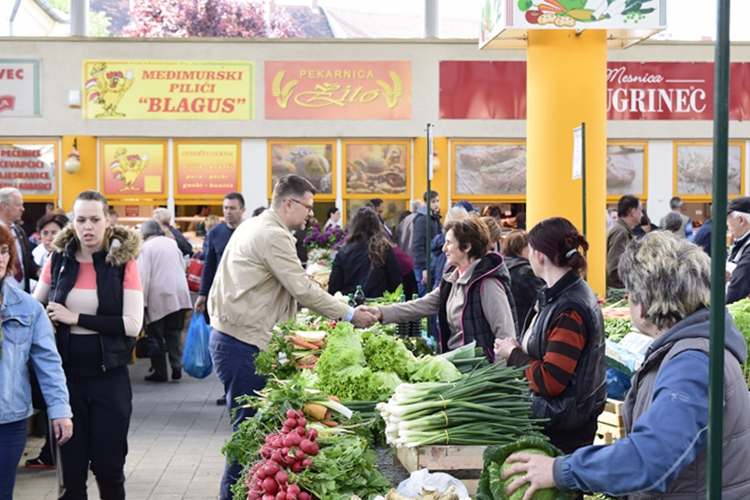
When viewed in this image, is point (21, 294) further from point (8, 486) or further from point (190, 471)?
point (190, 471)

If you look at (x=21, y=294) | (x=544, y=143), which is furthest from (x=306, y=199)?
(x=544, y=143)

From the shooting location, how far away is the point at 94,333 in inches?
189

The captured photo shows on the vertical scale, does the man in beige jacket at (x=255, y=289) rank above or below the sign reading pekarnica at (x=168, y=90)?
below

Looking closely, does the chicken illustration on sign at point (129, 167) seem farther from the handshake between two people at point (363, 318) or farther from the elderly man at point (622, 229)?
the handshake between two people at point (363, 318)

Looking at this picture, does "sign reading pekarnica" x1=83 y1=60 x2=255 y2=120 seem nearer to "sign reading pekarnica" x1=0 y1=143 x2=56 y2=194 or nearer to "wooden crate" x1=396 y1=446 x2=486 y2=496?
"sign reading pekarnica" x1=0 y1=143 x2=56 y2=194

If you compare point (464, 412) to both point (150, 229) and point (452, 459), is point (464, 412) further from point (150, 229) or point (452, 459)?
point (150, 229)

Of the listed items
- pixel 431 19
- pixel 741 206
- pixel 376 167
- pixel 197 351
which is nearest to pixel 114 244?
pixel 197 351

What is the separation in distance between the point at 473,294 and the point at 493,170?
12.9 m

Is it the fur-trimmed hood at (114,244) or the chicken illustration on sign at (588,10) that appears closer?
the fur-trimmed hood at (114,244)

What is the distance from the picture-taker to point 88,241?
4781 mm

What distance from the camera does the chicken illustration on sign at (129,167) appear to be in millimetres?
17531

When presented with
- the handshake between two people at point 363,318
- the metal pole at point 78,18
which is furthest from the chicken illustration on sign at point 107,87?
the handshake between two people at point 363,318

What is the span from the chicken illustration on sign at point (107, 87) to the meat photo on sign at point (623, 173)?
33.0 ft

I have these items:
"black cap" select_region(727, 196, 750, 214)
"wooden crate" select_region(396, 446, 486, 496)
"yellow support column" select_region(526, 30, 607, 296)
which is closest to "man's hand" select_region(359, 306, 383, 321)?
"wooden crate" select_region(396, 446, 486, 496)
